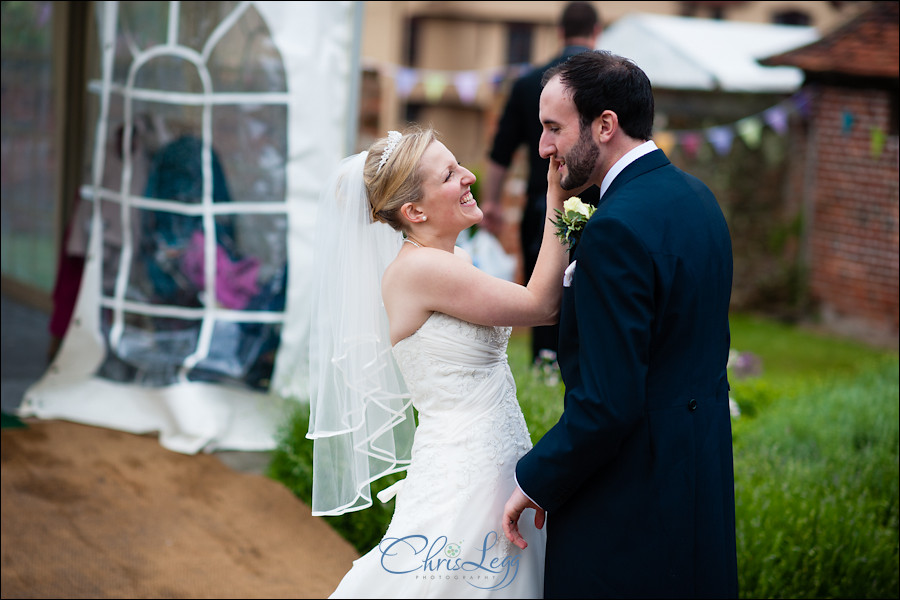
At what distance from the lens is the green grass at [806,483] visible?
390 cm

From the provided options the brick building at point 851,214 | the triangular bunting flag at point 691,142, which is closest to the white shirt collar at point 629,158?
the brick building at point 851,214

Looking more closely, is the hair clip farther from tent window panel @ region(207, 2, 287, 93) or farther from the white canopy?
the white canopy

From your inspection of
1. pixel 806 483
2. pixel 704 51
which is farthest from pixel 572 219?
pixel 704 51

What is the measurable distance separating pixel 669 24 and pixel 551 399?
35.1 feet

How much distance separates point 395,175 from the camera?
263 cm

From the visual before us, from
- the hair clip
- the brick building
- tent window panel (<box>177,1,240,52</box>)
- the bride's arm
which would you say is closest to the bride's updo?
the hair clip

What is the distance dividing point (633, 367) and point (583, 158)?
1.79 ft

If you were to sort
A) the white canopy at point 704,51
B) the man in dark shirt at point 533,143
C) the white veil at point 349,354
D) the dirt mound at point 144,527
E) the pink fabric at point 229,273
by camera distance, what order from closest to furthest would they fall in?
the white veil at point 349,354 < the dirt mound at point 144,527 < the man in dark shirt at point 533,143 < the pink fabric at point 229,273 < the white canopy at point 704,51

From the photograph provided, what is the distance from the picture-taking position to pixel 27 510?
4.59 metres

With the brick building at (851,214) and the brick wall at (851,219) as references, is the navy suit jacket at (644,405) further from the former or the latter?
the brick wall at (851,219)

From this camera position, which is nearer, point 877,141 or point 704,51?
point 877,141

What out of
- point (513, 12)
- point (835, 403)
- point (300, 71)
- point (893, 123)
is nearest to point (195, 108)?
point (300, 71)

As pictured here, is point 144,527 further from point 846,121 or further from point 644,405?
point 846,121

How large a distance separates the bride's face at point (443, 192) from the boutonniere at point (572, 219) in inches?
14.7
